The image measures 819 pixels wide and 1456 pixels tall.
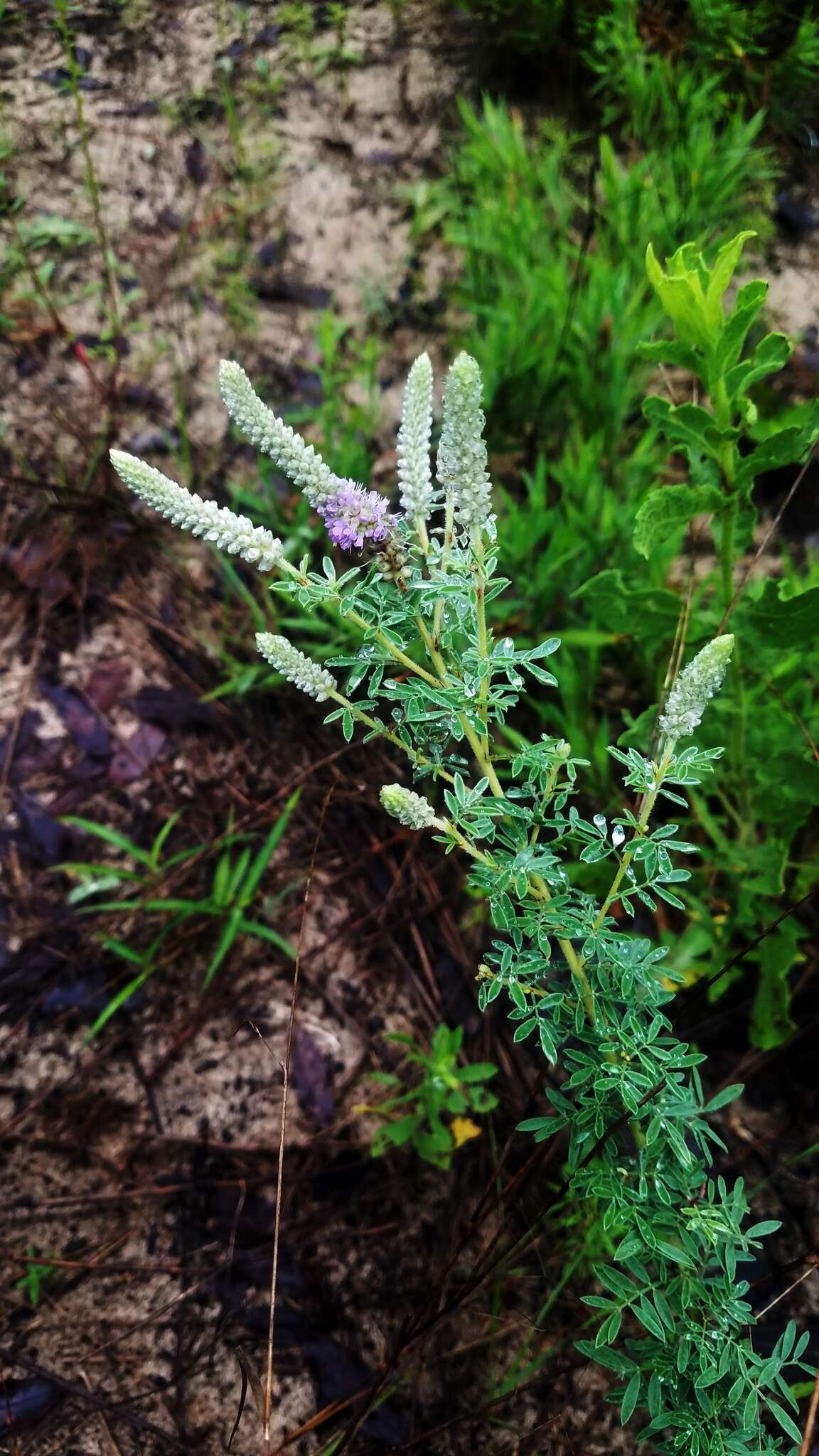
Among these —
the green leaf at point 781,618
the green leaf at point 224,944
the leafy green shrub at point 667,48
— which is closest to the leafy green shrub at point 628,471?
the green leaf at point 781,618

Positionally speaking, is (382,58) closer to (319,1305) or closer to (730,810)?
(730,810)

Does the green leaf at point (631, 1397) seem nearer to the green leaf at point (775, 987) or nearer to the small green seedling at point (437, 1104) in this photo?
the small green seedling at point (437, 1104)

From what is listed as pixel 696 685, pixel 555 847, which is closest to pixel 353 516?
pixel 696 685

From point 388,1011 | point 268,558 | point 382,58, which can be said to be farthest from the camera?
point 382,58

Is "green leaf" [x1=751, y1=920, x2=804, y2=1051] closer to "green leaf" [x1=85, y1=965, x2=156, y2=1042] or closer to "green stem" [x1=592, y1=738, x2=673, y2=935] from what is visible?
"green stem" [x1=592, y1=738, x2=673, y2=935]

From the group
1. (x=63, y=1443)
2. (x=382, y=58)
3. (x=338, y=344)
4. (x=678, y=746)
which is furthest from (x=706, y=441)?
(x=382, y=58)

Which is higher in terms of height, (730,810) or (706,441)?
(706,441)
